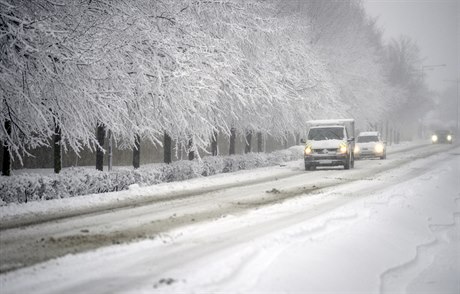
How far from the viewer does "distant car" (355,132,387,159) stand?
31906 mm

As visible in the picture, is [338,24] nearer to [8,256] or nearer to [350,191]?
[350,191]

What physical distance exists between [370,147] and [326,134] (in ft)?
32.1

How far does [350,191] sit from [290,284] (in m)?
9.00

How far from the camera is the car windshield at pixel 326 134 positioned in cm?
2384

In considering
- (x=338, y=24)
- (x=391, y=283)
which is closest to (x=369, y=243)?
(x=391, y=283)

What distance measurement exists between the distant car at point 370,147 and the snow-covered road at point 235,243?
19.0 m

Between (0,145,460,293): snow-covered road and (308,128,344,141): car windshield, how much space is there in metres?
10.7

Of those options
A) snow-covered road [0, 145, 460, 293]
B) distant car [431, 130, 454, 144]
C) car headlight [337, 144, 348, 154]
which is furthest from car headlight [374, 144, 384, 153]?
distant car [431, 130, 454, 144]

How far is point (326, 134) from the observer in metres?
24.0

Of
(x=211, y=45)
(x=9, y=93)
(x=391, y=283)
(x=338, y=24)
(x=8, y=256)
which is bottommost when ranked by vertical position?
(x=391, y=283)

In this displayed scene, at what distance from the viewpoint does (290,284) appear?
5.55m

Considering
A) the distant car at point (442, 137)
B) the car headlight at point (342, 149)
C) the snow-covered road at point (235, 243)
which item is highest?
the distant car at point (442, 137)

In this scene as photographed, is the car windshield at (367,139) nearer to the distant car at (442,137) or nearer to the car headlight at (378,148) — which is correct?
the car headlight at (378,148)

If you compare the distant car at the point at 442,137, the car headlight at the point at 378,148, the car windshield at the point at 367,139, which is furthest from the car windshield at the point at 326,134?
the distant car at the point at 442,137
